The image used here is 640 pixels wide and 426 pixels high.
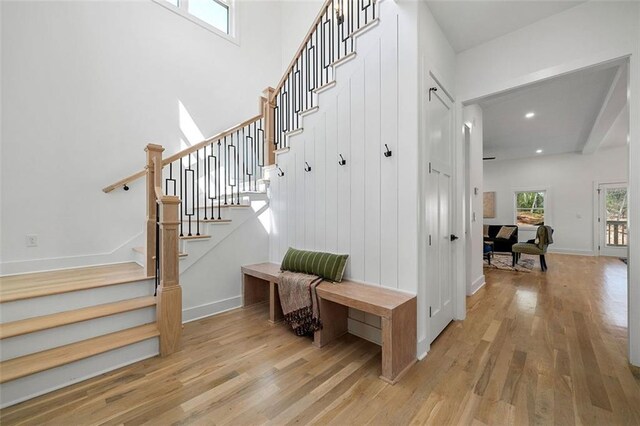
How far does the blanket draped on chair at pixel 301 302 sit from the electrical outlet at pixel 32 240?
2883 mm

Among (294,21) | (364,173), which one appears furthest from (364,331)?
(294,21)

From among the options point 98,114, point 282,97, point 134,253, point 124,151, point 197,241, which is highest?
point 282,97

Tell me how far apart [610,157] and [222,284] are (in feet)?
34.3

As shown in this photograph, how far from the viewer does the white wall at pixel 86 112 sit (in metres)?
2.88

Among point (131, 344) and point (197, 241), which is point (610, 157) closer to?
point (197, 241)

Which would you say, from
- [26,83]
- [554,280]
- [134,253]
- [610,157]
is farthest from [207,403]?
[610,157]

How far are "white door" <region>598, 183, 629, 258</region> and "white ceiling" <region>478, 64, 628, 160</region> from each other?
1323 mm

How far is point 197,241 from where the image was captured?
297 centimetres

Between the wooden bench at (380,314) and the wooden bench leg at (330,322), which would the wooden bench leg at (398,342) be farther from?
the wooden bench leg at (330,322)

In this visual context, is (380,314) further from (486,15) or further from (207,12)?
(207,12)

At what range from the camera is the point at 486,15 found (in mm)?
2412

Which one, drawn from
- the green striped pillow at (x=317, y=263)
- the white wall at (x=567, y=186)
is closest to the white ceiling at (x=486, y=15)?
the green striped pillow at (x=317, y=263)

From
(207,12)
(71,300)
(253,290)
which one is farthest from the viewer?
(207,12)

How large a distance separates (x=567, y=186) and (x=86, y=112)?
37.3 ft
